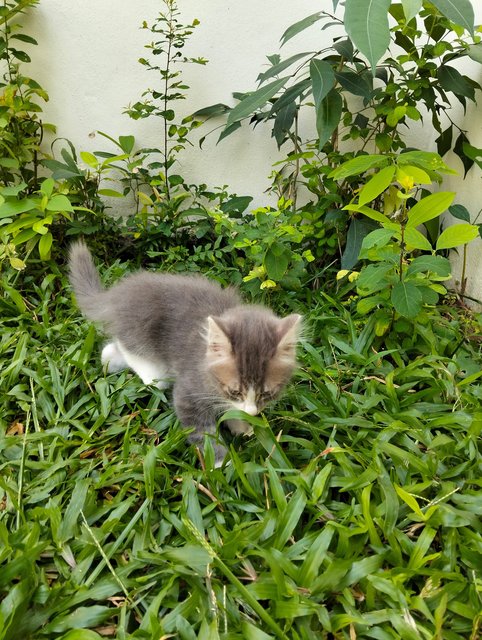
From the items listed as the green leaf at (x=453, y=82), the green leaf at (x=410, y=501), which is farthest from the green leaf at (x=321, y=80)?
the green leaf at (x=410, y=501)

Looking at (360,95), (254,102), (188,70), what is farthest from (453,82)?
(188,70)

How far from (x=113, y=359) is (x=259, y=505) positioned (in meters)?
1.05

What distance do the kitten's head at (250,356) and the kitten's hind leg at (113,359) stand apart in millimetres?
672

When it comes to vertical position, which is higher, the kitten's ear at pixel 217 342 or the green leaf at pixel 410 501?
the kitten's ear at pixel 217 342


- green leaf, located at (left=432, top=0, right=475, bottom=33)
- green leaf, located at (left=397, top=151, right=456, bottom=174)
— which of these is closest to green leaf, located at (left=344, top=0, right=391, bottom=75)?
green leaf, located at (left=432, top=0, right=475, bottom=33)

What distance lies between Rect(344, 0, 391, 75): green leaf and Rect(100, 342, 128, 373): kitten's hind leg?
1584mm

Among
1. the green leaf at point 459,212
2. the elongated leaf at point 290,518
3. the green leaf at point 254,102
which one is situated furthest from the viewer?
the green leaf at point 459,212

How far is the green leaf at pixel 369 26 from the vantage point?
1.41 meters

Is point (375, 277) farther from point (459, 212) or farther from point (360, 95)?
point (360, 95)

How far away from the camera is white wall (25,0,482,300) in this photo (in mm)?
2869

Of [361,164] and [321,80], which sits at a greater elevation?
[321,80]

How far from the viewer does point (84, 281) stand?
236cm

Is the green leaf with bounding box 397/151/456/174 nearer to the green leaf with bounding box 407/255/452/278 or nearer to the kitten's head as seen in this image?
the green leaf with bounding box 407/255/452/278

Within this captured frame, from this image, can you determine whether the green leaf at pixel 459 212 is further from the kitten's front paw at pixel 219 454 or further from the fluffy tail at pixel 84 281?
the fluffy tail at pixel 84 281
